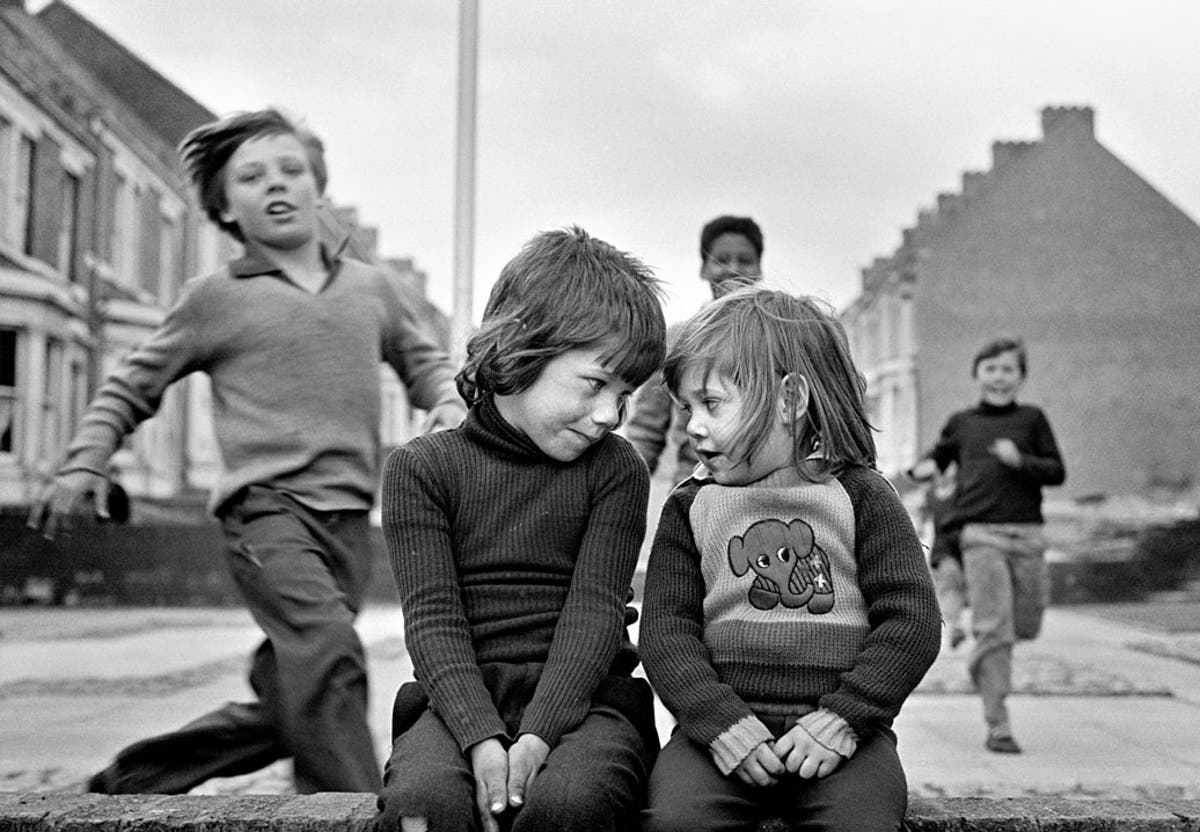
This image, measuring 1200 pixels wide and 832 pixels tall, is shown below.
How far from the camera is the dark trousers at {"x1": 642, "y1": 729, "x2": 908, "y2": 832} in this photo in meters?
1.99

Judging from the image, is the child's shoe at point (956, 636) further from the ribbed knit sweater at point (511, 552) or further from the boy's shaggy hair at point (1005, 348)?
the ribbed knit sweater at point (511, 552)

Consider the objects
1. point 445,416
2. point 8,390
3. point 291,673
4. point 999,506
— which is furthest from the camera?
point 8,390

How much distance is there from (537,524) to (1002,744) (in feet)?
11.2

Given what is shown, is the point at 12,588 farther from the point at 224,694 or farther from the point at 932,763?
the point at 932,763

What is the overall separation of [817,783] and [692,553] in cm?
41

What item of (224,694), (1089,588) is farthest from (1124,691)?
(1089,588)

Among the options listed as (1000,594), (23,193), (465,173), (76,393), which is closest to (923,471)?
(1000,594)

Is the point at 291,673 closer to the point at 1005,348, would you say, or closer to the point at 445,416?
the point at 445,416

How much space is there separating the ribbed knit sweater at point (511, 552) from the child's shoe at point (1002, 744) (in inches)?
127

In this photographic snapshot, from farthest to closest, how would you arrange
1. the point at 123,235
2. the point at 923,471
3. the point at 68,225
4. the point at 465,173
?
the point at 123,235 → the point at 68,225 → the point at 465,173 → the point at 923,471

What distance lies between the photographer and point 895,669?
209cm

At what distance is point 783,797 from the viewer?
2.08m

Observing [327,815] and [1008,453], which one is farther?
[1008,453]

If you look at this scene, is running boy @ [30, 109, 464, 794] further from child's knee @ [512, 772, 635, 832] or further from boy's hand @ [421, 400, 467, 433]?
child's knee @ [512, 772, 635, 832]
